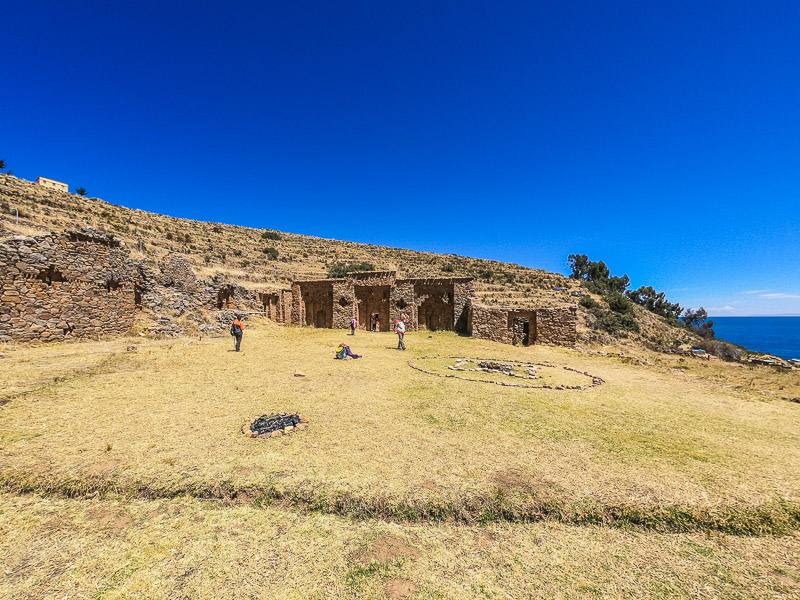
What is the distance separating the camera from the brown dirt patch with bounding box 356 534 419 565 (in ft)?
→ 11.6

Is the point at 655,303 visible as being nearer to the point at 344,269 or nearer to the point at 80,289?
the point at 344,269

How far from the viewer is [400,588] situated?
3.15 meters

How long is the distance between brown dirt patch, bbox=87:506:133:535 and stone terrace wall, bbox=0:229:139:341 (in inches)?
591

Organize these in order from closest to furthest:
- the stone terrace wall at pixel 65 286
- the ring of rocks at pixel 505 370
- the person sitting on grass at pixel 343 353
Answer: the ring of rocks at pixel 505 370 → the stone terrace wall at pixel 65 286 → the person sitting on grass at pixel 343 353

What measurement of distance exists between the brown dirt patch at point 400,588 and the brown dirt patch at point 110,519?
324 centimetres

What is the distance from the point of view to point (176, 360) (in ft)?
40.5

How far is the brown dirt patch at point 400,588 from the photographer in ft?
10.1

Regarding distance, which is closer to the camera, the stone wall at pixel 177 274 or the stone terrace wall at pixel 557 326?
the stone terrace wall at pixel 557 326

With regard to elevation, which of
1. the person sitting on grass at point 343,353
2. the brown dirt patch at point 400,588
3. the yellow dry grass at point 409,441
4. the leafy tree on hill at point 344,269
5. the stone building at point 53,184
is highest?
the stone building at point 53,184

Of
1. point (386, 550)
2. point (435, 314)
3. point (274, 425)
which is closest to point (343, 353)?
point (274, 425)

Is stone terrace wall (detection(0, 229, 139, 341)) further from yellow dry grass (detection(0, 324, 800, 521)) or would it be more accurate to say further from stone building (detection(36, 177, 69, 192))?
stone building (detection(36, 177, 69, 192))

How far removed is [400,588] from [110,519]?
3665mm

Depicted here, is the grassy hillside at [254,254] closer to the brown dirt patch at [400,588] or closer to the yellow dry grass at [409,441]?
the yellow dry grass at [409,441]

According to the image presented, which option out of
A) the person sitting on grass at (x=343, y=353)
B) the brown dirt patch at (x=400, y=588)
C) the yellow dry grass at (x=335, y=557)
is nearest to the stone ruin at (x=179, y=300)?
the person sitting on grass at (x=343, y=353)
